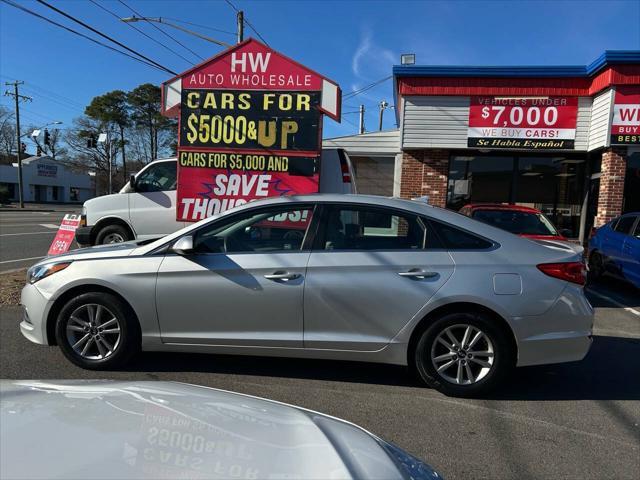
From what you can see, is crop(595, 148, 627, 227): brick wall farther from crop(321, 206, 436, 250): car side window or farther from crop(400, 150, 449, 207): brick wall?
crop(321, 206, 436, 250): car side window

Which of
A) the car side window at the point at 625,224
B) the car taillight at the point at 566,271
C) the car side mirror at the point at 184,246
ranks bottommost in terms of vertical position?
the car taillight at the point at 566,271

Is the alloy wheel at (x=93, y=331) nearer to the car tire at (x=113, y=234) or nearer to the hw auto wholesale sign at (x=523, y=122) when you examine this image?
the car tire at (x=113, y=234)

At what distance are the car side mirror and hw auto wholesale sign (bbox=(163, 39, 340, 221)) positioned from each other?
3527 millimetres

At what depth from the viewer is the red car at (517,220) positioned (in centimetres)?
784

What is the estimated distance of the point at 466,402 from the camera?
4059 millimetres

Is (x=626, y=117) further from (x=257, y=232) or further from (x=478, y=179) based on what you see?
(x=257, y=232)

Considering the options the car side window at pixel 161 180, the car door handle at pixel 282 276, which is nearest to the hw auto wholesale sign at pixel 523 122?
the car side window at pixel 161 180

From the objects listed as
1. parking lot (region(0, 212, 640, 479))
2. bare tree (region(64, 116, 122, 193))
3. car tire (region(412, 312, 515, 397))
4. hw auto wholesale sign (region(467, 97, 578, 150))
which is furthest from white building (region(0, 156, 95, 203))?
car tire (region(412, 312, 515, 397))

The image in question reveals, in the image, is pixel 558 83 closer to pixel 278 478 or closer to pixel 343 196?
pixel 343 196

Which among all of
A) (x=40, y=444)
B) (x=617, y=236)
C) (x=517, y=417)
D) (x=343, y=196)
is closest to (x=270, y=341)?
(x=343, y=196)

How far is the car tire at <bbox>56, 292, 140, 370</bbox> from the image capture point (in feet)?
14.5

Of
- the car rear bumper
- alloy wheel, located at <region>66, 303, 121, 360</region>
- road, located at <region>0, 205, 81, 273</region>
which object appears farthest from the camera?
road, located at <region>0, 205, 81, 273</region>

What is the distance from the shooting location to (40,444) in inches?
60.7

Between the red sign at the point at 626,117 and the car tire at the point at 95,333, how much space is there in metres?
11.2
